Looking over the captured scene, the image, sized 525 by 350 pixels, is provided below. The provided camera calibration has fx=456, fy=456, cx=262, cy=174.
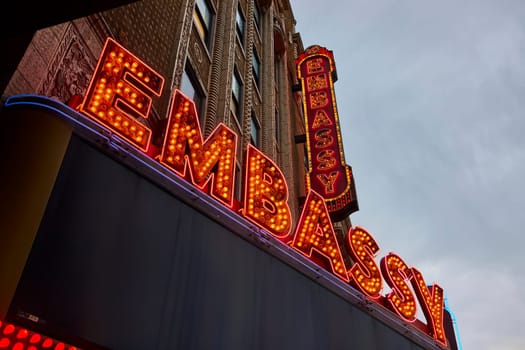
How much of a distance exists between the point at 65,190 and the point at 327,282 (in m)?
5.54

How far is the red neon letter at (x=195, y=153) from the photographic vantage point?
7117mm

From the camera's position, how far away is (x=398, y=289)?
11.1m

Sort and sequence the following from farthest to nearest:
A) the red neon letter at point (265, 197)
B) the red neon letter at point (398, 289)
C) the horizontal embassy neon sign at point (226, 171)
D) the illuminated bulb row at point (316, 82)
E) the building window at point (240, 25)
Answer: the illuminated bulb row at point (316, 82) < the building window at point (240, 25) < the red neon letter at point (398, 289) < the red neon letter at point (265, 197) < the horizontal embassy neon sign at point (226, 171)

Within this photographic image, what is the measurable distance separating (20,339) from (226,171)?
437 centimetres

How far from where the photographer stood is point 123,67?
693cm

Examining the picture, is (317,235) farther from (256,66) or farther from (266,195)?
(256,66)

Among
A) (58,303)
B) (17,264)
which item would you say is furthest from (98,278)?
→ (17,264)

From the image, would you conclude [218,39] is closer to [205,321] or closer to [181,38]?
[181,38]

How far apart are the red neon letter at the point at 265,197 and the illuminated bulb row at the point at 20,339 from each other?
4036 mm

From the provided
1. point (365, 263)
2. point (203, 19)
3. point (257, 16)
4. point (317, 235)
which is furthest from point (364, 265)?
point (257, 16)

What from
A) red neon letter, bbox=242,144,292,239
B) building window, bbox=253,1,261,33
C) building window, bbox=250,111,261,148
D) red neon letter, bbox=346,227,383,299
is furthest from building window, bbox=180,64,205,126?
building window, bbox=253,1,261,33

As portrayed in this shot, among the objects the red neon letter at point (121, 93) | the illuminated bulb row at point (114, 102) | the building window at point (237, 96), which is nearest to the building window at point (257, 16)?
the building window at point (237, 96)

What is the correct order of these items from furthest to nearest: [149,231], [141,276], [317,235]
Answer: [317,235], [149,231], [141,276]

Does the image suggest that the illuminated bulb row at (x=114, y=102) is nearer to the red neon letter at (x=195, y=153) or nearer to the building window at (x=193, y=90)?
the red neon letter at (x=195, y=153)
